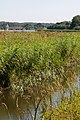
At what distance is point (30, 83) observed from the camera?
32.6ft

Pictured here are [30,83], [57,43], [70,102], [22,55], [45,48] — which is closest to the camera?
[70,102]

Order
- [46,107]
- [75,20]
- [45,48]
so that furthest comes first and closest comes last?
[75,20] < [45,48] < [46,107]

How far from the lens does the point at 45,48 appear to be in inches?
477

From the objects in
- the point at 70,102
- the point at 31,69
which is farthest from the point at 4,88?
the point at 70,102

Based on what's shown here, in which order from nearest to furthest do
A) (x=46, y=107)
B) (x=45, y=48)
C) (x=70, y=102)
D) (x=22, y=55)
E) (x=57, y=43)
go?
(x=46, y=107)
(x=70, y=102)
(x=22, y=55)
(x=45, y=48)
(x=57, y=43)

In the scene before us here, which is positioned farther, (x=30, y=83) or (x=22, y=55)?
(x=22, y=55)

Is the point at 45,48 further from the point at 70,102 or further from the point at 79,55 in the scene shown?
the point at 70,102

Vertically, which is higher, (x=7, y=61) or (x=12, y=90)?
(x=7, y=61)

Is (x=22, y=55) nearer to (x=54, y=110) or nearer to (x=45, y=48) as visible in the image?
(x=45, y=48)

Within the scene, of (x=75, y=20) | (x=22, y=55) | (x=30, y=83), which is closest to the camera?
(x=30, y=83)

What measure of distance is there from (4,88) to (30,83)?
918 millimetres

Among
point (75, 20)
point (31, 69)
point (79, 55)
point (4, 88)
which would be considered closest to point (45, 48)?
point (31, 69)

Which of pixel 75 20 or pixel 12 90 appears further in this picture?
pixel 75 20

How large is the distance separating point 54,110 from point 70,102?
43cm
